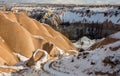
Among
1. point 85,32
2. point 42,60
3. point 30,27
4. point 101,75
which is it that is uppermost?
point 101,75

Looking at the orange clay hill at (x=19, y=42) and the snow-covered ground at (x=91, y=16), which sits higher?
the orange clay hill at (x=19, y=42)

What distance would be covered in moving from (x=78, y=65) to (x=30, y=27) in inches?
1535

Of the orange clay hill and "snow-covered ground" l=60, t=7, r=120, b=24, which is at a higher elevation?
the orange clay hill

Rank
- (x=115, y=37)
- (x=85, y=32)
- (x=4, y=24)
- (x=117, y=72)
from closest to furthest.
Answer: (x=117, y=72)
(x=115, y=37)
(x=4, y=24)
(x=85, y=32)

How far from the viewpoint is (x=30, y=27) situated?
62.8 meters

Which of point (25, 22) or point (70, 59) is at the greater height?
point (70, 59)

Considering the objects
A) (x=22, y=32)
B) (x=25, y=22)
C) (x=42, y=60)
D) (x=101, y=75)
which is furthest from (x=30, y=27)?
(x=101, y=75)

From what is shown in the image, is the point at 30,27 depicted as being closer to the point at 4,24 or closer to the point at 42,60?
the point at 4,24

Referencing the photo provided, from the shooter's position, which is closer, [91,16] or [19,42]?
[19,42]

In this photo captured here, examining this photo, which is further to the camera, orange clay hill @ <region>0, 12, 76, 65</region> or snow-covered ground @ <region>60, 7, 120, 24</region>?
snow-covered ground @ <region>60, 7, 120, 24</region>

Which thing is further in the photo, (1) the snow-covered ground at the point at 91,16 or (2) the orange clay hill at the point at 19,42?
(1) the snow-covered ground at the point at 91,16

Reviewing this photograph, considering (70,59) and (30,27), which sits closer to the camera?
(70,59)

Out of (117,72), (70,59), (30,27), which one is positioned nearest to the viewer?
(117,72)

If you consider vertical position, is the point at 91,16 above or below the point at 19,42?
below
